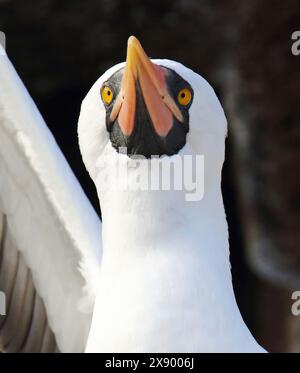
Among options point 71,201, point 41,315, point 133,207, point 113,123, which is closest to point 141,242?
point 133,207

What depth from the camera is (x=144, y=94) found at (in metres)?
2.85

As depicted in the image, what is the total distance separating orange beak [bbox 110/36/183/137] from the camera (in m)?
2.82

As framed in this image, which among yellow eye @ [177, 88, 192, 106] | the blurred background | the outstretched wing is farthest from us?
the blurred background

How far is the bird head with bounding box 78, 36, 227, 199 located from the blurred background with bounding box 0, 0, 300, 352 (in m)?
2.15

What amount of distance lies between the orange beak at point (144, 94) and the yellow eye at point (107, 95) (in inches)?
1.1

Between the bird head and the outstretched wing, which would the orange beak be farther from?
the outstretched wing

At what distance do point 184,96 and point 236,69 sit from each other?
86.2 inches

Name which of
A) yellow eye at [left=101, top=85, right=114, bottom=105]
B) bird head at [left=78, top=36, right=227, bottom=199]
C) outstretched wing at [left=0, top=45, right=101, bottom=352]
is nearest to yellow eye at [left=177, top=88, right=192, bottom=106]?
bird head at [left=78, top=36, right=227, bottom=199]

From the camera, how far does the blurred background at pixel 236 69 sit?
16.4 feet

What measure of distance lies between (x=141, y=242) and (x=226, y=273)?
23 cm

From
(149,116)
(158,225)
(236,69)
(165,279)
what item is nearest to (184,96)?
(149,116)

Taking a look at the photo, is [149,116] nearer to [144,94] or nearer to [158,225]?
[144,94]

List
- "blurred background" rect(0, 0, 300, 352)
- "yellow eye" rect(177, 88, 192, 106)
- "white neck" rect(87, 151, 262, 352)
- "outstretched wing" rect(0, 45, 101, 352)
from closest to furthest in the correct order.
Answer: "white neck" rect(87, 151, 262, 352) → "yellow eye" rect(177, 88, 192, 106) → "outstretched wing" rect(0, 45, 101, 352) → "blurred background" rect(0, 0, 300, 352)

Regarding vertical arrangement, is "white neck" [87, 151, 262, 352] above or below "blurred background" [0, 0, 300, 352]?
below
